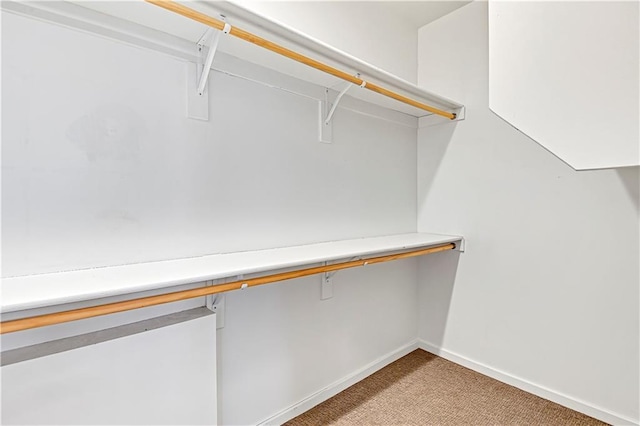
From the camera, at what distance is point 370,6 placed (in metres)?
2.09

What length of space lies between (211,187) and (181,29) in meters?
0.61

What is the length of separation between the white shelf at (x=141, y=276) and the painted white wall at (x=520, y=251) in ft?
3.37

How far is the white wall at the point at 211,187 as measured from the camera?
103 centimetres

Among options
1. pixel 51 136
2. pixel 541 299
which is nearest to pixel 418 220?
pixel 541 299

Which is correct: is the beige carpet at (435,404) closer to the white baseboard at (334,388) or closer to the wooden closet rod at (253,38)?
the white baseboard at (334,388)

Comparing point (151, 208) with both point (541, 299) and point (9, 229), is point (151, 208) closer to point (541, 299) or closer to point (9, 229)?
point (9, 229)

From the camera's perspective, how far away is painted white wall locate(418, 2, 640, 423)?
169 cm

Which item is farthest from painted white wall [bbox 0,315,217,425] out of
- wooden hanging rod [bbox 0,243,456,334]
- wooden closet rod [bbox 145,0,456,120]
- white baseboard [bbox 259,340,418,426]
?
wooden closet rod [bbox 145,0,456,120]

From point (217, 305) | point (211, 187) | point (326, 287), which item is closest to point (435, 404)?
point (326, 287)

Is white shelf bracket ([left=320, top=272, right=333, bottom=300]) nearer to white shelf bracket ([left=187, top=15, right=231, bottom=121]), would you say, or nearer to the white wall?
the white wall

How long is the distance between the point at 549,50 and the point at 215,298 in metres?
1.73

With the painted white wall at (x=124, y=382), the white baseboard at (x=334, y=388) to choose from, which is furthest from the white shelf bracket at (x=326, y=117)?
the white baseboard at (x=334, y=388)

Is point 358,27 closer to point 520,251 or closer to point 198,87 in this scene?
point 198,87

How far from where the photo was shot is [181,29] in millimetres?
1223
